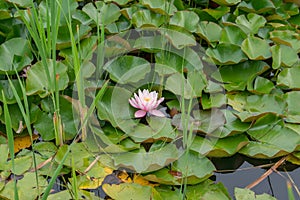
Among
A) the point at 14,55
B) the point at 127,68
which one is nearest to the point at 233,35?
the point at 127,68

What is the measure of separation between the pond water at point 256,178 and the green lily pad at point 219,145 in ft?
0.20

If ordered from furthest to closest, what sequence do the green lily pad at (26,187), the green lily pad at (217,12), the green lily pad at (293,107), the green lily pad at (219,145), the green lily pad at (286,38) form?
1. the green lily pad at (217,12)
2. the green lily pad at (286,38)
3. the green lily pad at (293,107)
4. the green lily pad at (219,145)
5. the green lily pad at (26,187)

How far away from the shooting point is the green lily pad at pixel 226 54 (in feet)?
5.15

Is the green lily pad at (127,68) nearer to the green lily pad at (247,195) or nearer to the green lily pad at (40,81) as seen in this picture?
the green lily pad at (40,81)

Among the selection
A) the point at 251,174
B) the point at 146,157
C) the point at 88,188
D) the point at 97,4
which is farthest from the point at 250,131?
the point at 97,4

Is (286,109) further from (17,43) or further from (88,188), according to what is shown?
(17,43)

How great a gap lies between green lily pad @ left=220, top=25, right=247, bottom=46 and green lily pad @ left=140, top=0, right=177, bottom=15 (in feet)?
0.74

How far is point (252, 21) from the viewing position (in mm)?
1747

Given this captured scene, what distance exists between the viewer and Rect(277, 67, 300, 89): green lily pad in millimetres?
1518

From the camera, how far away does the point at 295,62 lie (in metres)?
1.58

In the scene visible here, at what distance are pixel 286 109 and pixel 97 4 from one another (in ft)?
2.67

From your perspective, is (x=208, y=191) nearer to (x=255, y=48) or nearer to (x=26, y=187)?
(x=26, y=187)

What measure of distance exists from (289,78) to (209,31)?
1.13 ft

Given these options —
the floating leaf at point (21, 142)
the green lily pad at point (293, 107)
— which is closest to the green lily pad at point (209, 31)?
the green lily pad at point (293, 107)
